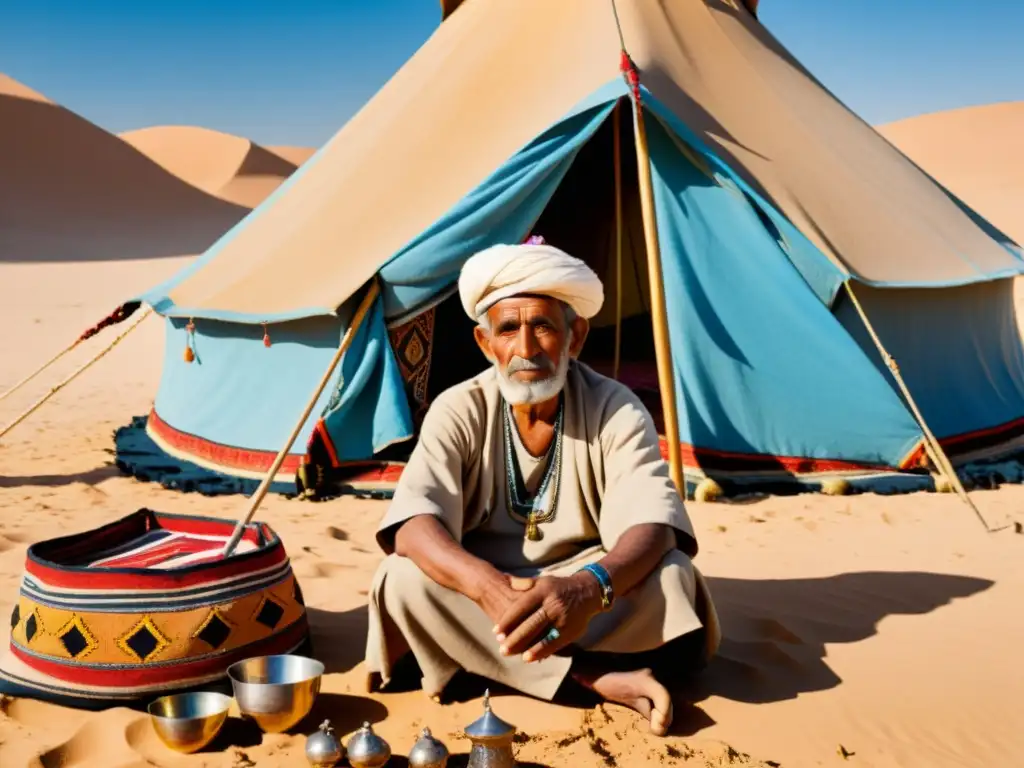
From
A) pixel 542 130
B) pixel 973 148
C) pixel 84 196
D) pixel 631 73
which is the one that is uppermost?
pixel 973 148

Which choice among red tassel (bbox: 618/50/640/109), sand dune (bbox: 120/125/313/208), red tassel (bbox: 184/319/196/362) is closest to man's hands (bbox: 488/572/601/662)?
red tassel (bbox: 618/50/640/109)

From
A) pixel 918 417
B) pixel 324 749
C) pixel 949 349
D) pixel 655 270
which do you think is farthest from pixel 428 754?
pixel 949 349

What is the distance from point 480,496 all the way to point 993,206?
93.2 ft

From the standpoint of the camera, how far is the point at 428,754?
2385 mm

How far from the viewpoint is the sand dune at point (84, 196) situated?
105 ft

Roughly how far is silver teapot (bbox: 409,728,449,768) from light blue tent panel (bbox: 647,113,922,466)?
327 centimetres

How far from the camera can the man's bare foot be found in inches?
103

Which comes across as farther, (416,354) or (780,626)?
(416,354)

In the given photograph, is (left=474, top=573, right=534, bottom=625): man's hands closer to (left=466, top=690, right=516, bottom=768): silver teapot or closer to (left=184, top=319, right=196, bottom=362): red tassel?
(left=466, top=690, right=516, bottom=768): silver teapot

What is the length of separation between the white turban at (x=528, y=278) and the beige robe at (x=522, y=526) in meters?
0.22

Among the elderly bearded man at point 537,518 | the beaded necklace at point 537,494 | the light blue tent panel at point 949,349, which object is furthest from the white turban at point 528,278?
the light blue tent panel at point 949,349

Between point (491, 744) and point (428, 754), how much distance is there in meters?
0.13

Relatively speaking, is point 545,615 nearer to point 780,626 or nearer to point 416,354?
point 780,626

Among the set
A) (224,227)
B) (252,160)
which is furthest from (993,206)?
(252,160)
